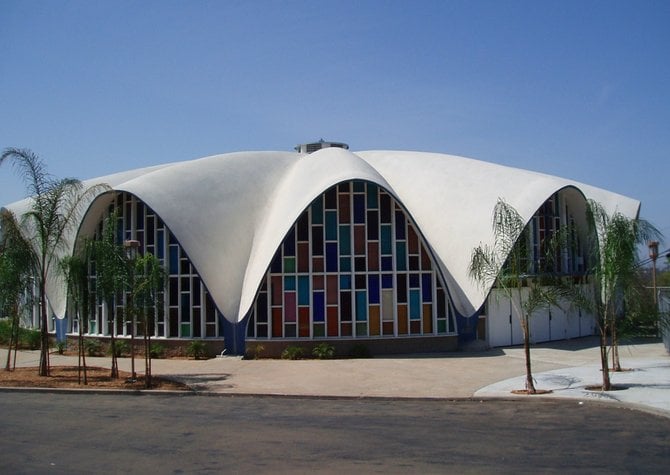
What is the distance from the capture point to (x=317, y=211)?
23.3 metres

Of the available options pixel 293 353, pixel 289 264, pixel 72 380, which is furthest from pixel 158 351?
pixel 289 264

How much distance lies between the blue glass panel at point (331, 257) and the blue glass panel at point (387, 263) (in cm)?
169

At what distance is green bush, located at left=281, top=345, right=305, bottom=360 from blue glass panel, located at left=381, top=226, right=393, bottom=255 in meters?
4.54

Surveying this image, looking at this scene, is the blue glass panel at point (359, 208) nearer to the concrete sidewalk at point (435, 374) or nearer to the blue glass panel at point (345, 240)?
the blue glass panel at point (345, 240)

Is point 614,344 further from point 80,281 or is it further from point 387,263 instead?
point 80,281

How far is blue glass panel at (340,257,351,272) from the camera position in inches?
908

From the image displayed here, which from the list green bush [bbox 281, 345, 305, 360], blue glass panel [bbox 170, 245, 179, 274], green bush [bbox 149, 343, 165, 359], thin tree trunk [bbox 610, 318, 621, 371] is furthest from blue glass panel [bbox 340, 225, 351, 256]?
thin tree trunk [bbox 610, 318, 621, 371]

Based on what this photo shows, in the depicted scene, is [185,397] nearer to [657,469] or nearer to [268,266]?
[268,266]

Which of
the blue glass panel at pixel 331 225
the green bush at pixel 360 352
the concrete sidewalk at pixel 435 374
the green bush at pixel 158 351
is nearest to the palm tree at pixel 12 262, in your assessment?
the concrete sidewalk at pixel 435 374

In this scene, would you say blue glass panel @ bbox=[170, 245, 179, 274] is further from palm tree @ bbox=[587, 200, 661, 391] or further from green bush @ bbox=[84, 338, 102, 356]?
palm tree @ bbox=[587, 200, 661, 391]

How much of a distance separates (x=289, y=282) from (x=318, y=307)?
4.30 ft

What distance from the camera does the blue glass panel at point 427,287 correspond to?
23203 mm

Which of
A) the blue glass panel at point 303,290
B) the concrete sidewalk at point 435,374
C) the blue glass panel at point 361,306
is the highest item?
the blue glass panel at point 303,290

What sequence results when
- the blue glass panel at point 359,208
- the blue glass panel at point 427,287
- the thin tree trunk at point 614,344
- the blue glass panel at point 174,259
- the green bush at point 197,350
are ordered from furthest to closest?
1. the blue glass panel at point 174,259
2. the blue glass panel at point 359,208
3. the blue glass panel at point 427,287
4. the green bush at point 197,350
5. the thin tree trunk at point 614,344
